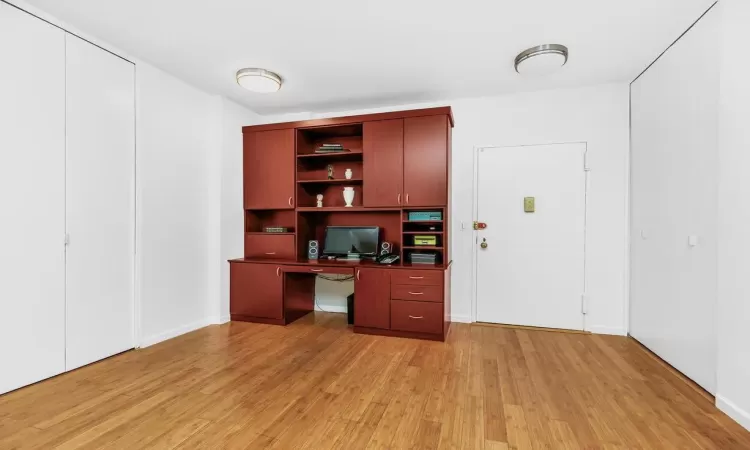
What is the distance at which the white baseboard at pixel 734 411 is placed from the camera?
188cm

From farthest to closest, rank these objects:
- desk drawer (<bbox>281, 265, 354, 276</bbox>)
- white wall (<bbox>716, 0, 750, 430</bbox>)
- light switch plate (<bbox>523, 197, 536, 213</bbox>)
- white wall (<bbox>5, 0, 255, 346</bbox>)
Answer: light switch plate (<bbox>523, 197, 536, 213</bbox>), desk drawer (<bbox>281, 265, 354, 276</bbox>), white wall (<bbox>5, 0, 255, 346</bbox>), white wall (<bbox>716, 0, 750, 430</bbox>)

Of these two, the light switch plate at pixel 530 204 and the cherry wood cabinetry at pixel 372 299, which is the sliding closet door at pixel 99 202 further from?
the light switch plate at pixel 530 204

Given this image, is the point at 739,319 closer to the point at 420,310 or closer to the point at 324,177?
the point at 420,310

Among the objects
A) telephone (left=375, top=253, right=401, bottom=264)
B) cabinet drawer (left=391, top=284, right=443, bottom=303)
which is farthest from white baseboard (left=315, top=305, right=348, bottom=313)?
cabinet drawer (left=391, top=284, right=443, bottom=303)

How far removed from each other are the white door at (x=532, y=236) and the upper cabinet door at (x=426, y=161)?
2.21ft

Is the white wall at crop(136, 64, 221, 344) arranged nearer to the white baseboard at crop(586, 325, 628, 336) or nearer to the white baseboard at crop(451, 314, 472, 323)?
the white baseboard at crop(451, 314, 472, 323)

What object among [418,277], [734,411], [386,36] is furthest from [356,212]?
[734,411]

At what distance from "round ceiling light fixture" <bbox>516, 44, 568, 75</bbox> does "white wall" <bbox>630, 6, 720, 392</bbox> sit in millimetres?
850

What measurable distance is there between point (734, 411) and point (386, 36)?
3371mm

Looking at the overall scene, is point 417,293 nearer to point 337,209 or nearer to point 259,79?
point 337,209

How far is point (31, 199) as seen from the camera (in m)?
2.34

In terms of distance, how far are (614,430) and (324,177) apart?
3.60m

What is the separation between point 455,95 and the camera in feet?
12.4

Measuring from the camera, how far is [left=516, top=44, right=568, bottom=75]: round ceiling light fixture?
272 centimetres
